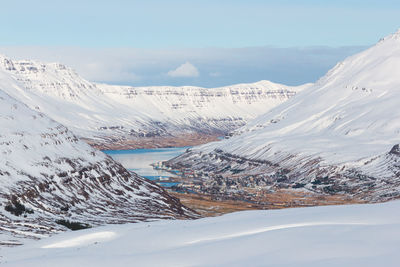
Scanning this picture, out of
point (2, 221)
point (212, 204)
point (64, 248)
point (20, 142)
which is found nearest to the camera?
point (64, 248)

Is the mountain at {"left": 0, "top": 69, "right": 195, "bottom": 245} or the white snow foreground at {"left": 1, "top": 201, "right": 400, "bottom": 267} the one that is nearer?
the white snow foreground at {"left": 1, "top": 201, "right": 400, "bottom": 267}

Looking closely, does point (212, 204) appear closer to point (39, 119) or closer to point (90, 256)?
point (39, 119)

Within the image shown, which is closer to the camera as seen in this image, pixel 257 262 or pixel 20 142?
pixel 257 262

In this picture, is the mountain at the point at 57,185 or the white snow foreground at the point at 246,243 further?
the mountain at the point at 57,185

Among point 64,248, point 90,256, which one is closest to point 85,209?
point 64,248
